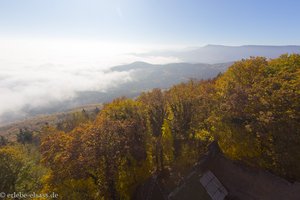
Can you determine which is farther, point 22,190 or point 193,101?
point 193,101

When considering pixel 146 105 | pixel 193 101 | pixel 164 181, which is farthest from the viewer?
pixel 146 105

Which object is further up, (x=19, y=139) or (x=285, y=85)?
(x=285, y=85)

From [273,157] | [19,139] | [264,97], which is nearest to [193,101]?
[264,97]

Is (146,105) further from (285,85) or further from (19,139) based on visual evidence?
(19,139)

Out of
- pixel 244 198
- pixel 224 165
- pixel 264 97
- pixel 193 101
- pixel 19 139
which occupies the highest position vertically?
pixel 264 97

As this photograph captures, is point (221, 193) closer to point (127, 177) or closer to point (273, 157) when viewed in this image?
point (273, 157)

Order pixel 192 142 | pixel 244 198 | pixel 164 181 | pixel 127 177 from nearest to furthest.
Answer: pixel 244 198 → pixel 127 177 → pixel 164 181 → pixel 192 142

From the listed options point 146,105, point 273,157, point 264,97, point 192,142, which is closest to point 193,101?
point 192,142
